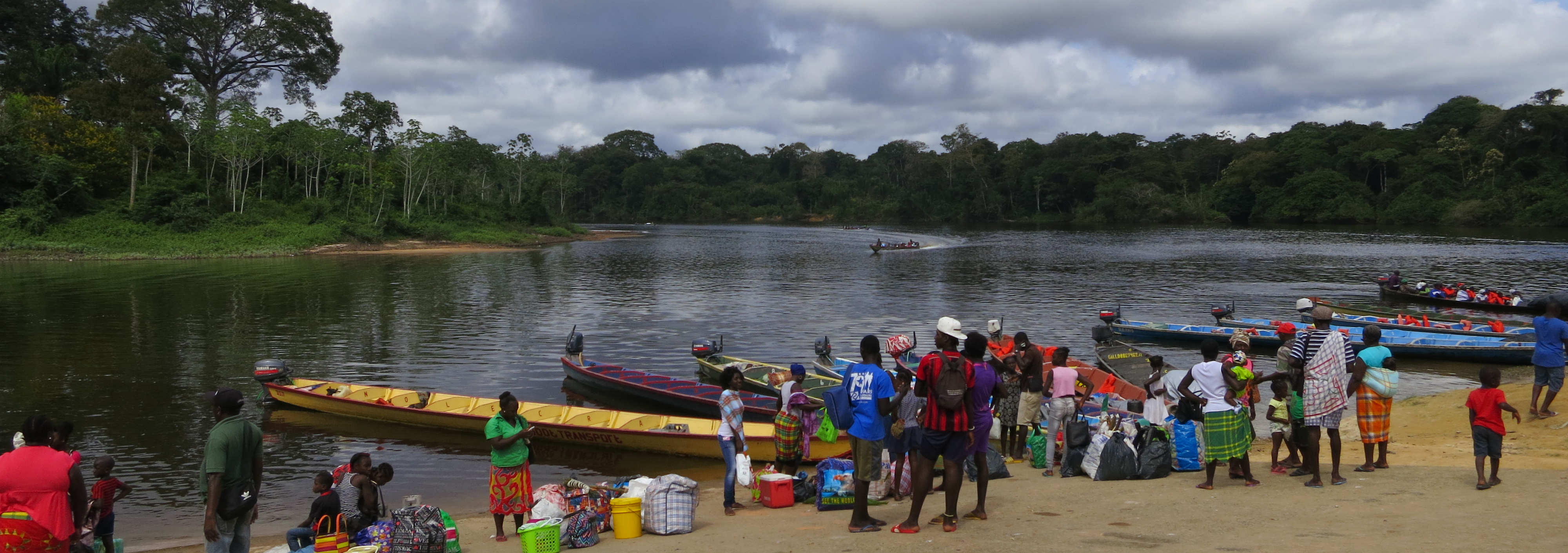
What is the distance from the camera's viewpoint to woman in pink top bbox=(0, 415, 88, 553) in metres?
5.80

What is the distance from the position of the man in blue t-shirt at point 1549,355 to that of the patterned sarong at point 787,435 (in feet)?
28.2

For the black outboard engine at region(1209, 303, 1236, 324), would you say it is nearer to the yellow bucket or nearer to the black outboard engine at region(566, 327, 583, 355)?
the black outboard engine at region(566, 327, 583, 355)

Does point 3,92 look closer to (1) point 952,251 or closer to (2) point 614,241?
(2) point 614,241

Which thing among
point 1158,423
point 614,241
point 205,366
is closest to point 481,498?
point 1158,423

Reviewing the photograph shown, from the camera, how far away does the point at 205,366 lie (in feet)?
69.2

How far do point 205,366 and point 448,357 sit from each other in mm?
5218

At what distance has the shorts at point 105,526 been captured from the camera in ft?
25.3

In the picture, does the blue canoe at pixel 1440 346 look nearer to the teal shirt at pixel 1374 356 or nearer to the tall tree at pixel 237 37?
the teal shirt at pixel 1374 356

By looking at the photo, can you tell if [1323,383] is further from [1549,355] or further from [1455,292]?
[1455,292]

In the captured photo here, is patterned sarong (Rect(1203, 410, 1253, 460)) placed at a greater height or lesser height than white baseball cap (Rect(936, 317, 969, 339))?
lesser

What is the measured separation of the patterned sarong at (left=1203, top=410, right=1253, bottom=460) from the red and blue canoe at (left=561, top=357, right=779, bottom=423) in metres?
7.60

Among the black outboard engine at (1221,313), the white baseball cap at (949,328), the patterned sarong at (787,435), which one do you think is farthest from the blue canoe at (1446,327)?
the white baseball cap at (949,328)

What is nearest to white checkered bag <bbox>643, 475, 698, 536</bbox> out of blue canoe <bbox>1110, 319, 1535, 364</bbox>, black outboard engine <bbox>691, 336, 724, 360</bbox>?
black outboard engine <bbox>691, 336, 724, 360</bbox>

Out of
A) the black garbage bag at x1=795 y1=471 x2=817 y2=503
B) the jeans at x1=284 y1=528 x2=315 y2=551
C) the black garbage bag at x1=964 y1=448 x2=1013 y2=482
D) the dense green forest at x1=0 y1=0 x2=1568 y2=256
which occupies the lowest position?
the jeans at x1=284 y1=528 x2=315 y2=551
